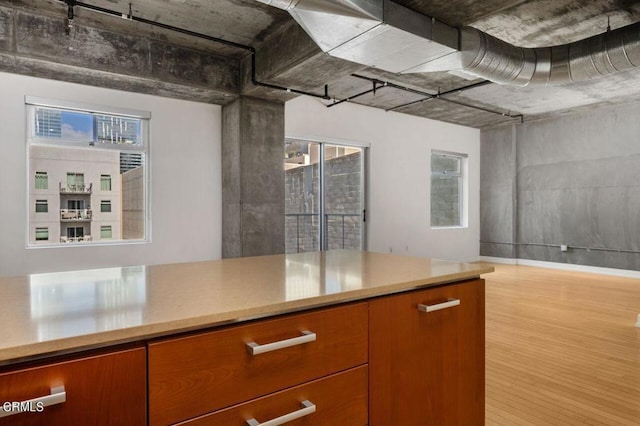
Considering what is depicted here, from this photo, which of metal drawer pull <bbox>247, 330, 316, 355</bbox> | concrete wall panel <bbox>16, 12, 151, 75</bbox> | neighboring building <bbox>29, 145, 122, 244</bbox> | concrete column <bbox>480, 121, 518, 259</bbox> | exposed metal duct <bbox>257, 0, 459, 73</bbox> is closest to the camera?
metal drawer pull <bbox>247, 330, 316, 355</bbox>

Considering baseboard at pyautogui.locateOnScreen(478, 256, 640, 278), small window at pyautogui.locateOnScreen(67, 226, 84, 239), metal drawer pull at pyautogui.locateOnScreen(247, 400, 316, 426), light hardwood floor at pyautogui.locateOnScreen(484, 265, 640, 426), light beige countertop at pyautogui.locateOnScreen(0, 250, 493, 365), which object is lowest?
light hardwood floor at pyautogui.locateOnScreen(484, 265, 640, 426)

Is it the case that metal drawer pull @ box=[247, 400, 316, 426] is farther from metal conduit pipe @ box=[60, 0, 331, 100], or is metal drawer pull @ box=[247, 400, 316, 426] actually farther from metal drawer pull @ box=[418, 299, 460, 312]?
metal conduit pipe @ box=[60, 0, 331, 100]

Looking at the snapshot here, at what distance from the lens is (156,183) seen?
5.11m

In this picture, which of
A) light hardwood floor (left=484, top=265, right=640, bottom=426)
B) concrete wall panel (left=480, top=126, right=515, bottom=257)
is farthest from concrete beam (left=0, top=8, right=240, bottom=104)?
concrete wall panel (left=480, top=126, right=515, bottom=257)

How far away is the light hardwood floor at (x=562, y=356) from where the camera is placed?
2.36 m

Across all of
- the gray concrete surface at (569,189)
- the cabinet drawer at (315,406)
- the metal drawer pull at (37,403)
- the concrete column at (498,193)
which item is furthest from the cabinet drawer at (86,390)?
the concrete column at (498,193)

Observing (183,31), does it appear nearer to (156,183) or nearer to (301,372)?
(156,183)

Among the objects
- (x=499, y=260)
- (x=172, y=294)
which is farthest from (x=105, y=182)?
(x=499, y=260)

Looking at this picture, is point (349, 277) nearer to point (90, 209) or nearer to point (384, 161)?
point (90, 209)

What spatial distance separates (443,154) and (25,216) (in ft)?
24.1

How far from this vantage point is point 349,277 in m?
1.55

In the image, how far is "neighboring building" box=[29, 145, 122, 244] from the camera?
179 inches

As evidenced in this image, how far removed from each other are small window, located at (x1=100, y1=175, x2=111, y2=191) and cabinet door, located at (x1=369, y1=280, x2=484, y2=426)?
475 centimetres

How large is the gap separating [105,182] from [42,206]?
742 mm
